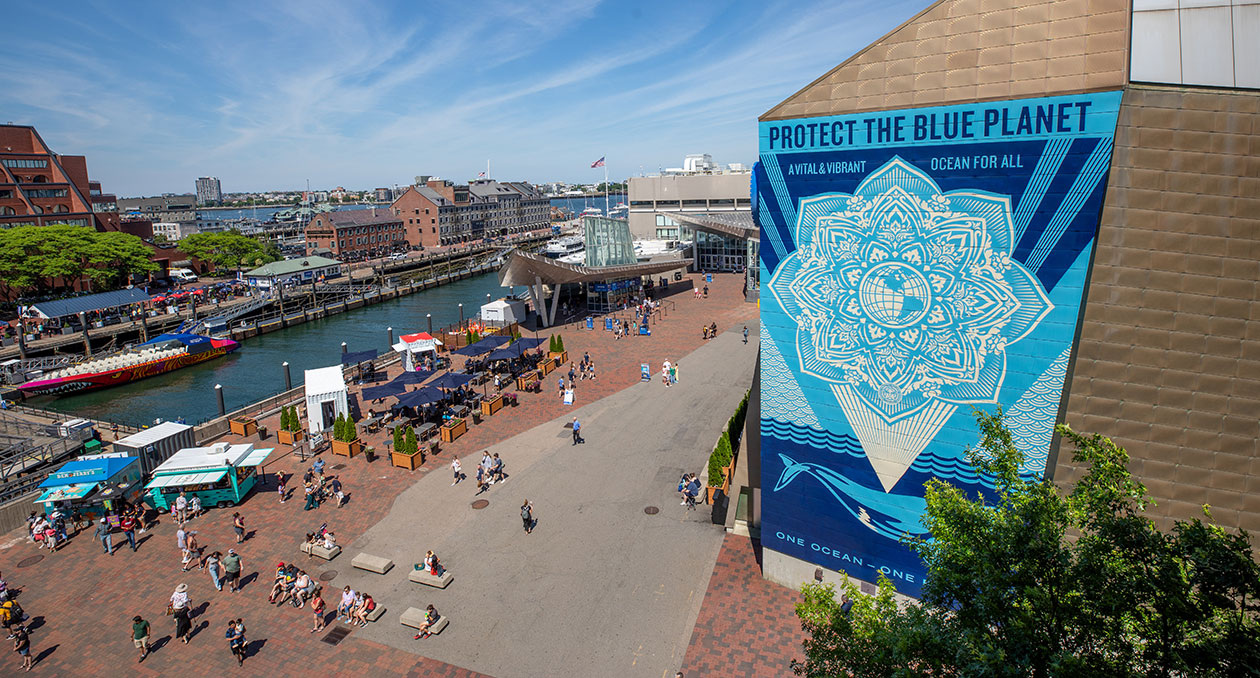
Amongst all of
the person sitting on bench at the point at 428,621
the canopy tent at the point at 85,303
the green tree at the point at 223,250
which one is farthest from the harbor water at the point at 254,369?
the person sitting on bench at the point at 428,621

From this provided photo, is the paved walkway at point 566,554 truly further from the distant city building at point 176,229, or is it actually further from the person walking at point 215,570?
the distant city building at point 176,229

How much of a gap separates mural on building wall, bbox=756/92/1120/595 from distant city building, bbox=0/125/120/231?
96148 millimetres

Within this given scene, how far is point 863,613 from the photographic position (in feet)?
28.7

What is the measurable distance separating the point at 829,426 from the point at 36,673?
2045 cm

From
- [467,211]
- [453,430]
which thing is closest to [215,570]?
[453,430]

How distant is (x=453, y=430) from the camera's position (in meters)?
28.7

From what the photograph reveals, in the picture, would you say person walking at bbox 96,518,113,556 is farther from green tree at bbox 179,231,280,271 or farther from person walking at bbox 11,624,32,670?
green tree at bbox 179,231,280,271

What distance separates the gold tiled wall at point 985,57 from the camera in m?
12.0

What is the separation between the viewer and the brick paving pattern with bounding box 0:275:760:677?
15.6 metres

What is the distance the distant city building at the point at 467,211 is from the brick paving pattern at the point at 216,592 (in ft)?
343

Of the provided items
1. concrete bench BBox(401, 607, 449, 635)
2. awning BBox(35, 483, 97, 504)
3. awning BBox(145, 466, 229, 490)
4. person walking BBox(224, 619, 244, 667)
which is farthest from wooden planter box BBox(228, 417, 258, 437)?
concrete bench BBox(401, 607, 449, 635)

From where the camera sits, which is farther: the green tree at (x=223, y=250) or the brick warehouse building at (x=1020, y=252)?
the green tree at (x=223, y=250)

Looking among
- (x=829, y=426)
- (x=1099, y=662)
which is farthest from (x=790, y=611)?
(x=1099, y=662)

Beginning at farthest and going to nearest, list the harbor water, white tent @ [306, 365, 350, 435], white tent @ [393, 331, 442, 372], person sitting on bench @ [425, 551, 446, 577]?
1. the harbor water
2. white tent @ [393, 331, 442, 372]
3. white tent @ [306, 365, 350, 435]
4. person sitting on bench @ [425, 551, 446, 577]
